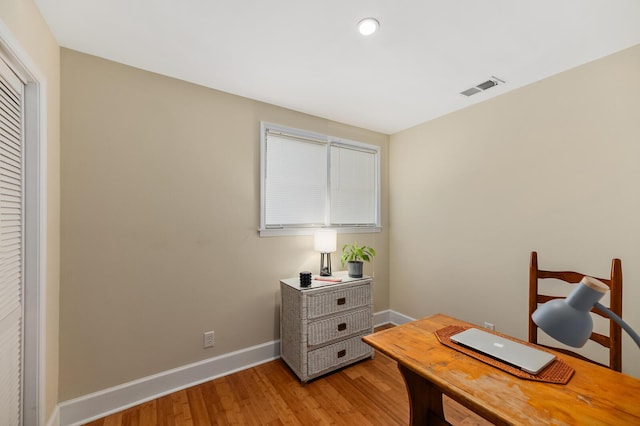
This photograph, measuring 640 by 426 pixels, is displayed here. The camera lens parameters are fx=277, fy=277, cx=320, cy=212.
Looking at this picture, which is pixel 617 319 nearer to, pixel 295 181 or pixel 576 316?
pixel 576 316

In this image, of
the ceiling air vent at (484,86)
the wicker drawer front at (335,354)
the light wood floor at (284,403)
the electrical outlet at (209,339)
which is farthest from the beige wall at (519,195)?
the electrical outlet at (209,339)

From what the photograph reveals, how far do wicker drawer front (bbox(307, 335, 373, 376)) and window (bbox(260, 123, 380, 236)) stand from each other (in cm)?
109

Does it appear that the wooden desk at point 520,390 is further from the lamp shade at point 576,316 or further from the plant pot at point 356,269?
the plant pot at point 356,269

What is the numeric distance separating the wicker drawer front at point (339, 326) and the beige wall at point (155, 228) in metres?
0.51

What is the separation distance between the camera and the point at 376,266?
3.42 m

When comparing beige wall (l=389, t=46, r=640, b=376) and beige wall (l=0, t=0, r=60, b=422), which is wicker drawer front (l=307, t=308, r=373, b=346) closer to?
beige wall (l=389, t=46, r=640, b=376)

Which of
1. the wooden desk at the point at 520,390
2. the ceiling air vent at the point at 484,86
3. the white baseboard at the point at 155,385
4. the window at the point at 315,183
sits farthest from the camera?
the window at the point at 315,183

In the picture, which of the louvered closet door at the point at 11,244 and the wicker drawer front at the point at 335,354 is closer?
the louvered closet door at the point at 11,244

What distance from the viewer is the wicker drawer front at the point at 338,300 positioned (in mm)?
2320

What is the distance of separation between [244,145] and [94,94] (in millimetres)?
1070

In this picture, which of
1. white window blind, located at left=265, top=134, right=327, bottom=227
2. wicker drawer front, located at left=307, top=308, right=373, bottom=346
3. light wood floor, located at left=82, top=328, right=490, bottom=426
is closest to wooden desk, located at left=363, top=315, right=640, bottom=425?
light wood floor, located at left=82, top=328, right=490, bottom=426

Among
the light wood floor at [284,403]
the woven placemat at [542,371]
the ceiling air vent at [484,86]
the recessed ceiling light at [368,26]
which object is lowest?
the light wood floor at [284,403]

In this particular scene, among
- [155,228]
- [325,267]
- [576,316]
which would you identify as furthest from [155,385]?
Result: [576,316]

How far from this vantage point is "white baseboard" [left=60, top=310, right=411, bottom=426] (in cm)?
180
